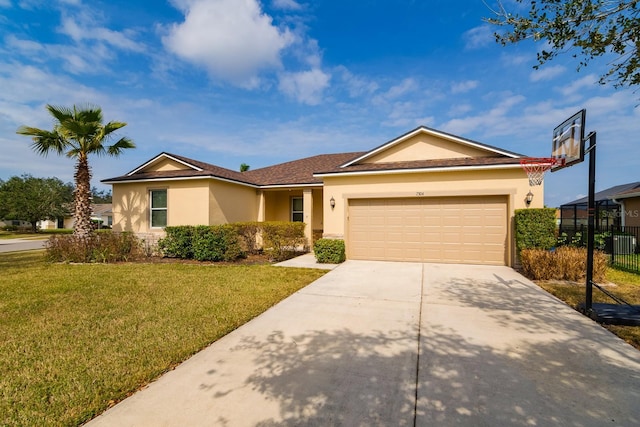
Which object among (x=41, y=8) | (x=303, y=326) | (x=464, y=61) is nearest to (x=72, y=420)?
(x=303, y=326)

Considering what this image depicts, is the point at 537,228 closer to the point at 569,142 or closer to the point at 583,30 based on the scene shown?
the point at 569,142

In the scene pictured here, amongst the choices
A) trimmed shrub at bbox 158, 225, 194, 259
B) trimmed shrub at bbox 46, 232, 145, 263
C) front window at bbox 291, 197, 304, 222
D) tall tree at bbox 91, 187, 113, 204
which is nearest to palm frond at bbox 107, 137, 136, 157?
trimmed shrub at bbox 46, 232, 145, 263

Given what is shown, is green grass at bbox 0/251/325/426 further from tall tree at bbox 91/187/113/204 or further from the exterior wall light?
tall tree at bbox 91/187/113/204

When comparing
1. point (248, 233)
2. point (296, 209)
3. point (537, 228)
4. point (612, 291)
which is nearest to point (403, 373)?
point (612, 291)

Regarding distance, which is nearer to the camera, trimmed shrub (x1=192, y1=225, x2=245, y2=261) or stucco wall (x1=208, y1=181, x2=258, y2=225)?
trimmed shrub (x1=192, y1=225, x2=245, y2=261)

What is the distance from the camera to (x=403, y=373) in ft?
10.5

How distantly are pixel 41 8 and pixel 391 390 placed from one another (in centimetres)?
1402

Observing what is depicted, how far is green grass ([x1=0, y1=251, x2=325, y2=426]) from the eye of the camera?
9.41 feet

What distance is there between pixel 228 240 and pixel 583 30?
1093 cm

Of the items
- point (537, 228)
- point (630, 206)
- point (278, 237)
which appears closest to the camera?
point (537, 228)

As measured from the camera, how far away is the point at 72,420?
249 cm

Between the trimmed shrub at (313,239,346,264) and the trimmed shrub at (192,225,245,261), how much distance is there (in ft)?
11.0

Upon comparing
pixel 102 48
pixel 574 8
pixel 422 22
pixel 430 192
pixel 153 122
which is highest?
pixel 422 22

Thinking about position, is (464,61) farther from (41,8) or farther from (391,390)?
(41,8)
